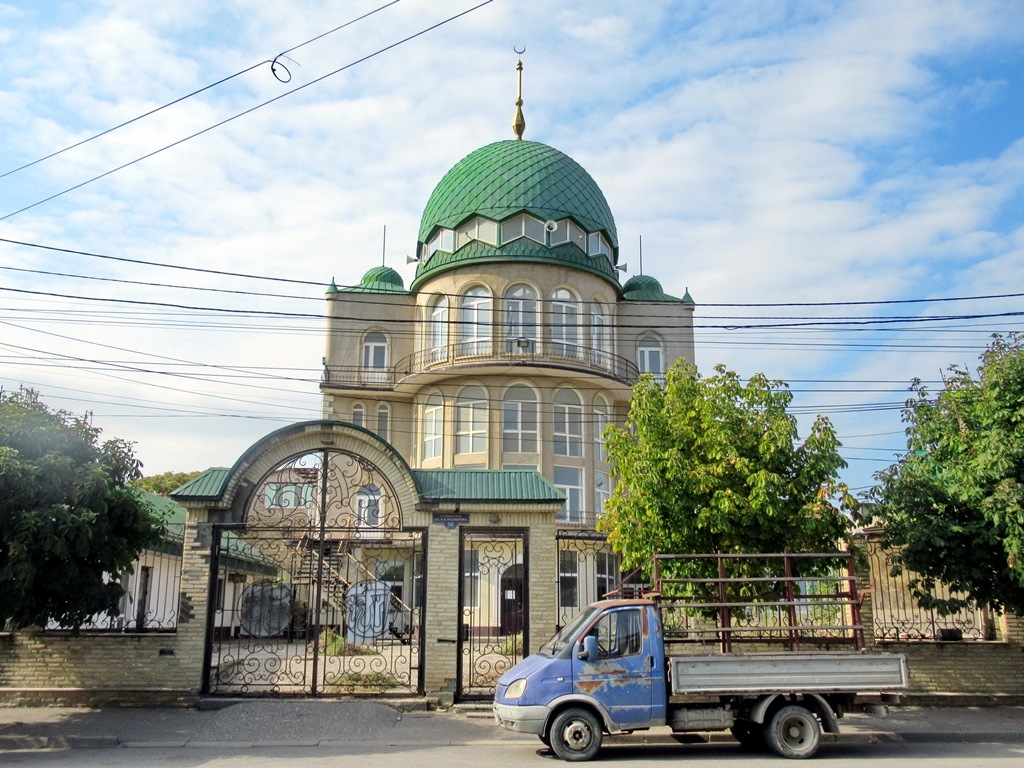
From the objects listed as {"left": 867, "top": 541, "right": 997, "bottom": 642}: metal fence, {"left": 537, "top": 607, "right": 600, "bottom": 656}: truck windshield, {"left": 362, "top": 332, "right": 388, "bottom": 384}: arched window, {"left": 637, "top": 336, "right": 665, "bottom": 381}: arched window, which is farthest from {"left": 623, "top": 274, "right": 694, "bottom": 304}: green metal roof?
{"left": 537, "top": 607, "right": 600, "bottom": 656}: truck windshield

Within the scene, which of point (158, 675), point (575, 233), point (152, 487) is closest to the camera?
point (158, 675)

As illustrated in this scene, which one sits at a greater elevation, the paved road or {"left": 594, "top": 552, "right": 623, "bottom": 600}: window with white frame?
{"left": 594, "top": 552, "right": 623, "bottom": 600}: window with white frame

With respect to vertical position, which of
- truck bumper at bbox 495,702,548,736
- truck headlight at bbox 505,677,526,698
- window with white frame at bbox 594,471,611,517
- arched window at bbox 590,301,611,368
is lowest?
truck bumper at bbox 495,702,548,736

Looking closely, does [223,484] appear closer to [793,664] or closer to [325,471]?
[325,471]

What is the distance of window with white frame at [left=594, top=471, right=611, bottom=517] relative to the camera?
→ 29.9 m

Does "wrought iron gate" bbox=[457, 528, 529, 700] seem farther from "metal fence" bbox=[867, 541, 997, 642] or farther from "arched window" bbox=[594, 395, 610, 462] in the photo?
"arched window" bbox=[594, 395, 610, 462]

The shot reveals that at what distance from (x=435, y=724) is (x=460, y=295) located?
19864 millimetres

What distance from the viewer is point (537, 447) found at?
29234mm

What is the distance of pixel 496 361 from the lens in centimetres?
2870

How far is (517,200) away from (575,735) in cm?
2332

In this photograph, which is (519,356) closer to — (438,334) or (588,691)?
(438,334)

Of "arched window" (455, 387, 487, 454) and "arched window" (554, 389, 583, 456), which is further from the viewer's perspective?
"arched window" (554, 389, 583, 456)

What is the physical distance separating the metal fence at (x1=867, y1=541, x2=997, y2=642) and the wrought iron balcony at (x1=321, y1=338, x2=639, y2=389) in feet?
50.1

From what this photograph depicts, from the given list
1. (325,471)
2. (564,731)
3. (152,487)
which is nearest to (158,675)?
(325,471)
